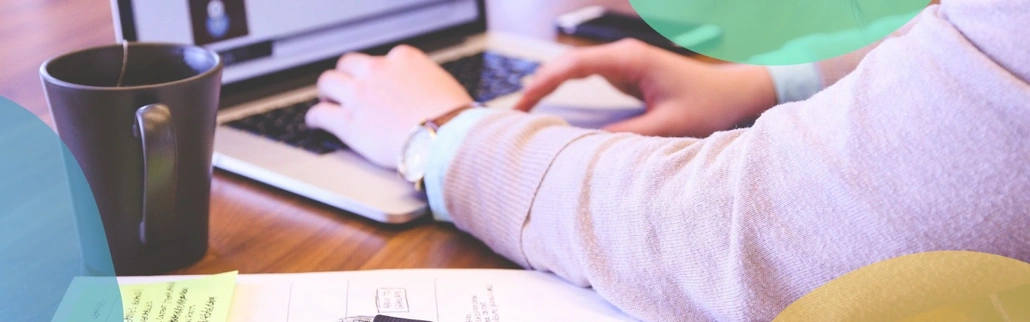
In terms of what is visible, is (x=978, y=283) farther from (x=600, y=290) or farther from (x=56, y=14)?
(x=56, y=14)

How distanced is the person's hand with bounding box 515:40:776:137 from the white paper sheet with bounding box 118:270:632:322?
262 millimetres

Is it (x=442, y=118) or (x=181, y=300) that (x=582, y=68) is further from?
(x=181, y=300)

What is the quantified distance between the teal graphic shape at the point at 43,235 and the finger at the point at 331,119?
0.91 ft

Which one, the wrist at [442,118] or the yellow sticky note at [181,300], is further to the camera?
the wrist at [442,118]

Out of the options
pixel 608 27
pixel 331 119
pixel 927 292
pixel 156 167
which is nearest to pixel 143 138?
pixel 156 167

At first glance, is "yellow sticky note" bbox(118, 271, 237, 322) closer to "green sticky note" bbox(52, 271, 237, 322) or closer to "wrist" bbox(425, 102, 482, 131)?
"green sticky note" bbox(52, 271, 237, 322)

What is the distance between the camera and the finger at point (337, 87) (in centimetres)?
72

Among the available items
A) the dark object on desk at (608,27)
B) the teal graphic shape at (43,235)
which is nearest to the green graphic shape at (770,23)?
the teal graphic shape at (43,235)

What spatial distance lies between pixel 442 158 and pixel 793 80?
349 millimetres

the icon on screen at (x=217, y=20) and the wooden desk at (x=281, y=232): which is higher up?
the icon on screen at (x=217, y=20)

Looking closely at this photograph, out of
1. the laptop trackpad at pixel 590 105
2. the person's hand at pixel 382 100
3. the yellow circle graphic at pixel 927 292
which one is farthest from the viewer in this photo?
the laptop trackpad at pixel 590 105

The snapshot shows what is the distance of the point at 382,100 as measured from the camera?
695mm

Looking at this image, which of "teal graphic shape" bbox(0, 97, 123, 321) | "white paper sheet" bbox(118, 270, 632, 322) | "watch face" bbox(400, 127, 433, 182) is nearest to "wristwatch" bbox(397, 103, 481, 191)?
"watch face" bbox(400, 127, 433, 182)

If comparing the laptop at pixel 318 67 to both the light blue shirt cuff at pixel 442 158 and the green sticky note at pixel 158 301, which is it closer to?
the light blue shirt cuff at pixel 442 158
